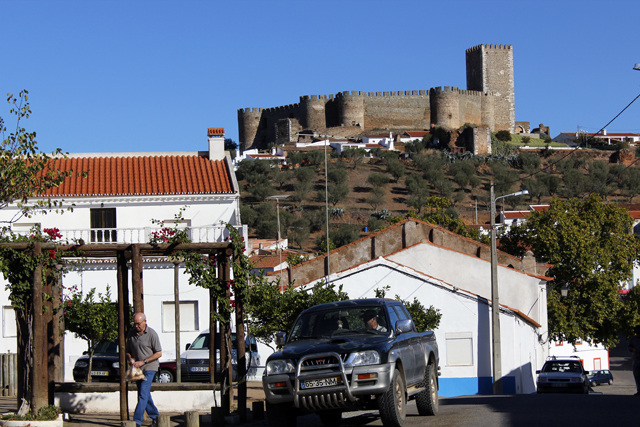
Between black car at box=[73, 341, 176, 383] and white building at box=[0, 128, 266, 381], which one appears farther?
white building at box=[0, 128, 266, 381]

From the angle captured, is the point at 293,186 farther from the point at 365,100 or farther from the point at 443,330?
the point at 443,330

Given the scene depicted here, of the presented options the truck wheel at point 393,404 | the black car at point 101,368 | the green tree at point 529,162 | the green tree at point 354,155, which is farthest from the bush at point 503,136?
the truck wheel at point 393,404

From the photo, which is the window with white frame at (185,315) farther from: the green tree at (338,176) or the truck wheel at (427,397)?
the green tree at (338,176)

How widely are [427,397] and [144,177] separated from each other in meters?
20.2

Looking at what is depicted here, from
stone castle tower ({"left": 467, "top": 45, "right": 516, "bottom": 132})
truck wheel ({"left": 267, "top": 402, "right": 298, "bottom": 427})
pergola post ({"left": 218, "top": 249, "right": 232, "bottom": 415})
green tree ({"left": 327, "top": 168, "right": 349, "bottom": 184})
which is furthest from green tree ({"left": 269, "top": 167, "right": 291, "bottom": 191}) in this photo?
truck wheel ({"left": 267, "top": 402, "right": 298, "bottom": 427})

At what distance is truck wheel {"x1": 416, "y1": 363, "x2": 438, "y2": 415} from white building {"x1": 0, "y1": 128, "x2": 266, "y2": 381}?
489 inches

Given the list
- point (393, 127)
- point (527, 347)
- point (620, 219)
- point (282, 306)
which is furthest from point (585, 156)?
point (282, 306)

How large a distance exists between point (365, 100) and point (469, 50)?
22.5 m

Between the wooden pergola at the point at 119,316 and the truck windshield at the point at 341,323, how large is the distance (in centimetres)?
117

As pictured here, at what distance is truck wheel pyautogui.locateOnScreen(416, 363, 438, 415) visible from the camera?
1104cm

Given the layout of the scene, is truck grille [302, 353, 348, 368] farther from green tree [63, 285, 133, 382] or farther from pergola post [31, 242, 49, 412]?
green tree [63, 285, 133, 382]

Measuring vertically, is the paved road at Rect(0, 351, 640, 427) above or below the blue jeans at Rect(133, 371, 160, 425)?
below

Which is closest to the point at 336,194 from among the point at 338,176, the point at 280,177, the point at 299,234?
the point at 338,176

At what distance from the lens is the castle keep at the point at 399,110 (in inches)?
4813
